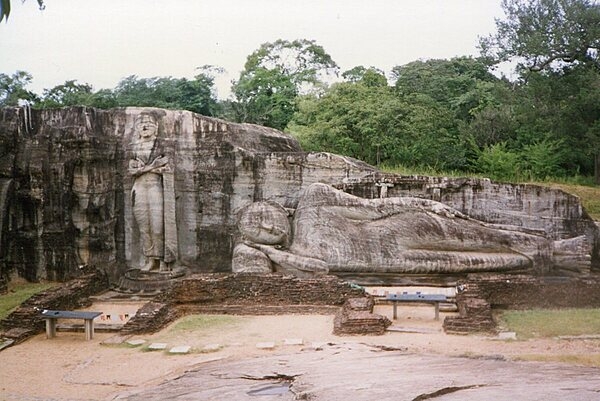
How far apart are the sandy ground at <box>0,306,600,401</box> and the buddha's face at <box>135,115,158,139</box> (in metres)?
5.76

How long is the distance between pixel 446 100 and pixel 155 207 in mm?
21583

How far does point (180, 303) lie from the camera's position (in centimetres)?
1455

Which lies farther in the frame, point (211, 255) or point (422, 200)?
point (211, 255)

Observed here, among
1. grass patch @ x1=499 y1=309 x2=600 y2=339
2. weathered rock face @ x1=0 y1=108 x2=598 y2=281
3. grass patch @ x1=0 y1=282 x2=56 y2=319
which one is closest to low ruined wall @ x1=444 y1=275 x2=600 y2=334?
grass patch @ x1=499 y1=309 x2=600 y2=339

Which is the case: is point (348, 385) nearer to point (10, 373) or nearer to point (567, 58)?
point (10, 373)

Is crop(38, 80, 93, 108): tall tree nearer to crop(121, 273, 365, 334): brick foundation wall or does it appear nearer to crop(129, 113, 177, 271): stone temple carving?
crop(129, 113, 177, 271): stone temple carving

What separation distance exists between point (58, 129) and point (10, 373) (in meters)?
7.99

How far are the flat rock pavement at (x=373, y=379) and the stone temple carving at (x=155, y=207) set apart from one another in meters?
6.97

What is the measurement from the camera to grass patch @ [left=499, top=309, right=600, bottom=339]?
1176 cm

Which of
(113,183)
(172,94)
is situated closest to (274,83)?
(172,94)

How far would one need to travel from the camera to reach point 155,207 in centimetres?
1700

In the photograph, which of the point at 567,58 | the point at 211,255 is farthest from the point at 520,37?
the point at 211,255

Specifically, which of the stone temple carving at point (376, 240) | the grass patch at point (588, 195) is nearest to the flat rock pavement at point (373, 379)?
the stone temple carving at point (376, 240)

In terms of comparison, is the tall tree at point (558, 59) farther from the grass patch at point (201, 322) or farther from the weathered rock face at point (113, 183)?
the grass patch at point (201, 322)
